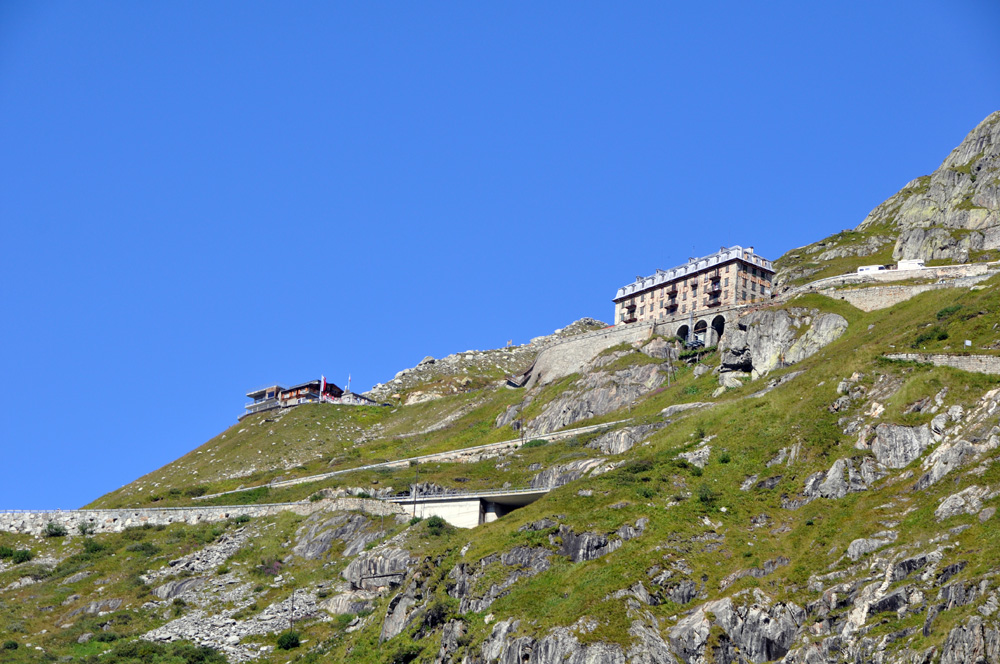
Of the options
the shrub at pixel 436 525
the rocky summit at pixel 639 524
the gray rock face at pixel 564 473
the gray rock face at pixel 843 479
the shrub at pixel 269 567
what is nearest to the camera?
the rocky summit at pixel 639 524

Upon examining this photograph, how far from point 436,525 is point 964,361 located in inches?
1819

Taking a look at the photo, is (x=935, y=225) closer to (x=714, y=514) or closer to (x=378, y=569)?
(x=714, y=514)

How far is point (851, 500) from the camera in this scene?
2899 inches

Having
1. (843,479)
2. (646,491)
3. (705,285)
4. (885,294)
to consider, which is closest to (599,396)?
(705,285)

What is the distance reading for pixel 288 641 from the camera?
277 feet

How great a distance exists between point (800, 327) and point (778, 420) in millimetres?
30545

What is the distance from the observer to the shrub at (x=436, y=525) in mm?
95812

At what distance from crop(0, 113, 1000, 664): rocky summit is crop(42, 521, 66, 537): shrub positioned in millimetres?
239

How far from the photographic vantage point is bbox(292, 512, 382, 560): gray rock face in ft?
327

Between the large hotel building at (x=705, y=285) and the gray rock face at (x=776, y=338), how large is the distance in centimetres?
2328

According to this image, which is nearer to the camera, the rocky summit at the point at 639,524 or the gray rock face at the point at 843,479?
the rocky summit at the point at 639,524

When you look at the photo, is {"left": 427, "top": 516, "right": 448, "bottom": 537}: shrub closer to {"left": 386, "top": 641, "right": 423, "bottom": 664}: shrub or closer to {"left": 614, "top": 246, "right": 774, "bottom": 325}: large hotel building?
{"left": 386, "top": 641, "right": 423, "bottom": 664}: shrub

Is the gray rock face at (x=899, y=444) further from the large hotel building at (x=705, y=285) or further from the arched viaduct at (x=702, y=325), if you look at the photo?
the large hotel building at (x=705, y=285)

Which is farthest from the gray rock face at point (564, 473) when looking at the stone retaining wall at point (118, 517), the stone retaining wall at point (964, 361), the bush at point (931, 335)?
the stone retaining wall at point (964, 361)
